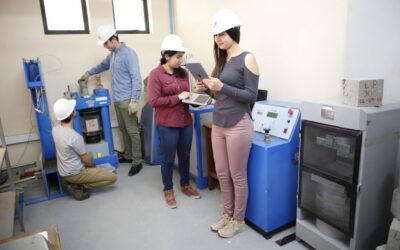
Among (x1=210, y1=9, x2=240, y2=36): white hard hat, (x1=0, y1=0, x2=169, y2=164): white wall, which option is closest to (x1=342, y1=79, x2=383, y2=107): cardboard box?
(x1=210, y1=9, x2=240, y2=36): white hard hat

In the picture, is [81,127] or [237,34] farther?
[81,127]

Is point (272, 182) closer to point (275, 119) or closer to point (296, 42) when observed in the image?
point (275, 119)

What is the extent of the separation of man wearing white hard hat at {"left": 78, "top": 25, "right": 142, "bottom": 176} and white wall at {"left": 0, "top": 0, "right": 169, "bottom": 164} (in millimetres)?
286

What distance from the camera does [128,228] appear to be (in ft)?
7.48

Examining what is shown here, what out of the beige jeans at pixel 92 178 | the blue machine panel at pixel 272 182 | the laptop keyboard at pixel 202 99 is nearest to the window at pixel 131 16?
the beige jeans at pixel 92 178

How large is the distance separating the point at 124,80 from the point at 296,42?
1969mm

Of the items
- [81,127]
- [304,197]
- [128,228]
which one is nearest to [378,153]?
[304,197]

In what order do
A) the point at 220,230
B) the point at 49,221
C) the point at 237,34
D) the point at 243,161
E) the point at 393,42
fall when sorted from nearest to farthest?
the point at 393,42 < the point at 237,34 < the point at 243,161 < the point at 220,230 < the point at 49,221

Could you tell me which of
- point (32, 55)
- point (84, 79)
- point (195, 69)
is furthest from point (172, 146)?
point (32, 55)

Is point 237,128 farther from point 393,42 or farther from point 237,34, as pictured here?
point 393,42

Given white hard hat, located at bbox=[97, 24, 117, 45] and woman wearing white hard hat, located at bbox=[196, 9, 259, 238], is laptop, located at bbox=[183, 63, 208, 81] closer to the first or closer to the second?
woman wearing white hard hat, located at bbox=[196, 9, 259, 238]

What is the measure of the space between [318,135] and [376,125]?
331 millimetres

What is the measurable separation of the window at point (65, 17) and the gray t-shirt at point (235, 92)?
2514 millimetres

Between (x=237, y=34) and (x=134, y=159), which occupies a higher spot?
(x=237, y=34)
